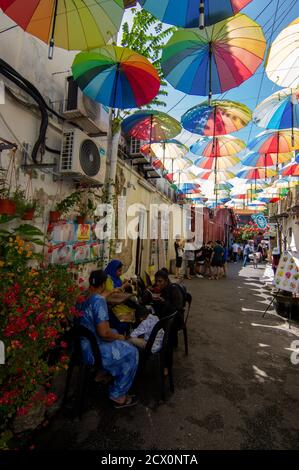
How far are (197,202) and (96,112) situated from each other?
1639 centimetres

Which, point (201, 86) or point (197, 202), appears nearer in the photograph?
point (201, 86)

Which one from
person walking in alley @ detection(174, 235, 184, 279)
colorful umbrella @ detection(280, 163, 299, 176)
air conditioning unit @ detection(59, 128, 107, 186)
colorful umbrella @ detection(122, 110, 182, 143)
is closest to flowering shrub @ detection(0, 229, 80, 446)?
air conditioning unit @ detection(59, 128, 107, 186)

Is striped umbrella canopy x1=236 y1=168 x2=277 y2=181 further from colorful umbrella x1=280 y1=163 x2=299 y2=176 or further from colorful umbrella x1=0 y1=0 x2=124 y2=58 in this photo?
colorful umbrella x1=0 y1=0 x2=124 y2=58

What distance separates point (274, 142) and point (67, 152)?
574cm

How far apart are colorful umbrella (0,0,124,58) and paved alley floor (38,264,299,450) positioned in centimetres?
406

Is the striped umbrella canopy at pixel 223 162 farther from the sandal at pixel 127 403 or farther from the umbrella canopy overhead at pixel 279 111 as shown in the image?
the sandal at pixel 127 403

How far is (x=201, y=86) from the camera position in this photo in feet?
13.3

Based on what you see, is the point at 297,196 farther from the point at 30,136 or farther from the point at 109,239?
the point at 30,136

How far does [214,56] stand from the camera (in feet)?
12.0

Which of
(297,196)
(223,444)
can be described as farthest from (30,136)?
(297,196)

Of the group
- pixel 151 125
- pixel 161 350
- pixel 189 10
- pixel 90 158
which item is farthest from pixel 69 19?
pixel 161 350

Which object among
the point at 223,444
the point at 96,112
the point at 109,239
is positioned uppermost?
the point at 96,112

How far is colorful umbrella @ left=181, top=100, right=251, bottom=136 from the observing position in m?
4.88

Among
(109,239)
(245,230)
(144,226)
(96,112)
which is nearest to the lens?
(96,112)
